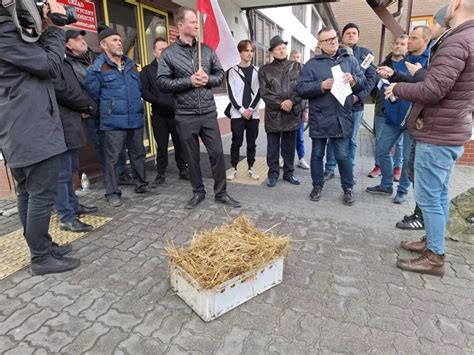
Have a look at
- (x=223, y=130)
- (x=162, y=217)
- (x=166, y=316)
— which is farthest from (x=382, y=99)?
(x=223, y=130)

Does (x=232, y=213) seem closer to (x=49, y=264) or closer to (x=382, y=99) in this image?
(x=49, y=264)

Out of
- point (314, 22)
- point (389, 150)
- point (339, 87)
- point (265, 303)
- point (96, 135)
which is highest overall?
point (314, 22)

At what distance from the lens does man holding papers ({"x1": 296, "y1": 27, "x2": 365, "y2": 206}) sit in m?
3.69

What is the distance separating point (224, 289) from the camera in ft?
6.79

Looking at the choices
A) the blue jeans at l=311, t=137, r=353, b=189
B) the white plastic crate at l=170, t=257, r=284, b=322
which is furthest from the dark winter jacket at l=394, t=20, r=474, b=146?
the white plastic crate at l=170, t=257, r=284, b=322

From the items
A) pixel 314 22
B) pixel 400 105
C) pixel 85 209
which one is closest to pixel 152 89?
pixel 85 209

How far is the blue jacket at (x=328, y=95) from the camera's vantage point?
12.5 ft

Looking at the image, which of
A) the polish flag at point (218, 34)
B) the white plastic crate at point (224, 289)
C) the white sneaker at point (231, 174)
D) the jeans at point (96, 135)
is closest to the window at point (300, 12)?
the white sneaker at point (231, 174)

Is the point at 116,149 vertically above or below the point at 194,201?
above

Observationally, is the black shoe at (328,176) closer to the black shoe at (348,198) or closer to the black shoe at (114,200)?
the black shoe at (348,198)

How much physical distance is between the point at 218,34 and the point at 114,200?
2.28m

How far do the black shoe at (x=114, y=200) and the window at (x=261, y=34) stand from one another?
733cm

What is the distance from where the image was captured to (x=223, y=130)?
8.48 meters

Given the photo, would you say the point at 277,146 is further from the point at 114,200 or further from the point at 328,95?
the point at 114,200
